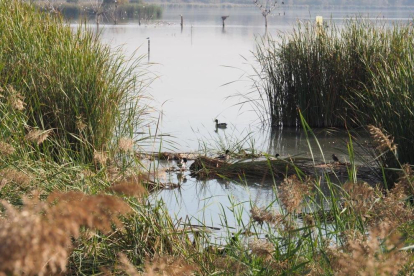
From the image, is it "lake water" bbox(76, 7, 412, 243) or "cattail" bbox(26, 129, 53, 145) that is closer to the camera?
"cattail" bbox(26, 129, 53, 145)

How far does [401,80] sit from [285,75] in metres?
2.54

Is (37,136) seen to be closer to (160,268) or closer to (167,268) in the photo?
(167,268)

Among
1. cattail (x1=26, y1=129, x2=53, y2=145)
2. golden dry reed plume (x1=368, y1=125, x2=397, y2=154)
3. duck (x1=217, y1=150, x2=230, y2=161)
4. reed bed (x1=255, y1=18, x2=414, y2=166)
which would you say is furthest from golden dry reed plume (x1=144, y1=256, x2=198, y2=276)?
reed bed (x1=255, y1=18, x2=414, y2=166)

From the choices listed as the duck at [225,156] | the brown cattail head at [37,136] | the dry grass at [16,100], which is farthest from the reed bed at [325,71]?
the brown cattail head at [37,136]

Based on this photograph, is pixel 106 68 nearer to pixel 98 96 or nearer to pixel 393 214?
pixel 98 96

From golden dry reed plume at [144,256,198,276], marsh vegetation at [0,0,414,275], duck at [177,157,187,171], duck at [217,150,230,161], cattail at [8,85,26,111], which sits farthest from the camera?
duck at [217,150,230,161]

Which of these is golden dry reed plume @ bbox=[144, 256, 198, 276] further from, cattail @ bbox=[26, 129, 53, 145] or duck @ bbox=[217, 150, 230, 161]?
duck @ bbox=[217, 150, 230, 161]

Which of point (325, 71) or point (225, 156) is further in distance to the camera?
point (325, 71)

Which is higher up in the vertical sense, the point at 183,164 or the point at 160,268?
the point at 160,268

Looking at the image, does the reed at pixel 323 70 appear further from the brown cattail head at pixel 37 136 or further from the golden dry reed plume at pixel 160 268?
the golden dry reed plume at pixel 160 268

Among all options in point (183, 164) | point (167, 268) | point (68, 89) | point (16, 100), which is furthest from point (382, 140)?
point (183, 164)

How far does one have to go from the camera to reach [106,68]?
4277 mm

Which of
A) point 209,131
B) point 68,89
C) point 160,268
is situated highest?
point 160,268

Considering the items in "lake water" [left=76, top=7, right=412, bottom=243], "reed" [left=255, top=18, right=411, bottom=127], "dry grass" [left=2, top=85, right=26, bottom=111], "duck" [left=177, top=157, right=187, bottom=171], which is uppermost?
"dry grass" [left=2, top=85, right=26, bottom=111]
